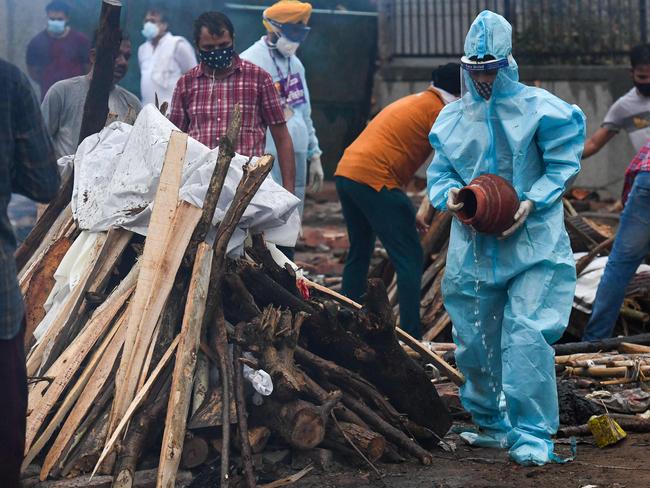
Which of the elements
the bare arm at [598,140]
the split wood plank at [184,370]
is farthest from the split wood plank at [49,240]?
the bare arm at [598,140]

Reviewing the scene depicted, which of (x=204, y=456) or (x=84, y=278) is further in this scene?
(x=84, y=278)

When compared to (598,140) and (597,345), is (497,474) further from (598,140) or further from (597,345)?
(598,140)

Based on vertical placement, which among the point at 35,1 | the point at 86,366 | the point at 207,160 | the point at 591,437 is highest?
the point at 35,1

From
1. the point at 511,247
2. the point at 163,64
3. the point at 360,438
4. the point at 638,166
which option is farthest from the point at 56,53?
the point at 360,438

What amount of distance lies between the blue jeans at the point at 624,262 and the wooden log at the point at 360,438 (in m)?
2.54

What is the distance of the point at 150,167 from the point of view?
585cm

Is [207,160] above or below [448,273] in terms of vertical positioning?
above

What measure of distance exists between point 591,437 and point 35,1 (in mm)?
9478

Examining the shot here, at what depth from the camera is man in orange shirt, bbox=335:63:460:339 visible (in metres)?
7.16

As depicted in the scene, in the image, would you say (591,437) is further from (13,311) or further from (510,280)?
(13,311)

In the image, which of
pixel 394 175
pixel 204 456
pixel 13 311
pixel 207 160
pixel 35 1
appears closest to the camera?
pixel 13 311

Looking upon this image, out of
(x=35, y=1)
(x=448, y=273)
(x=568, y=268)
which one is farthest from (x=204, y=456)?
(x=35, y=1)

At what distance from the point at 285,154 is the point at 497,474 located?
288 cm

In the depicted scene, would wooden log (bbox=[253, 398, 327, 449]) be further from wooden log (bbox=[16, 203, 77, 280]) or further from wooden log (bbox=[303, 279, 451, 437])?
wooden log (bbox=[16, 203, 77, 280])
